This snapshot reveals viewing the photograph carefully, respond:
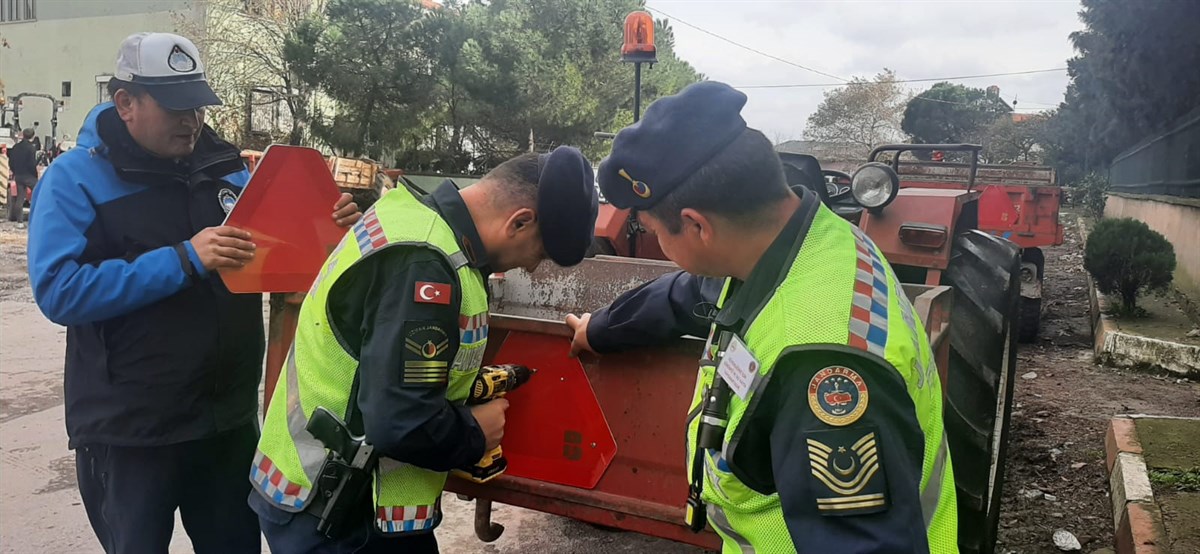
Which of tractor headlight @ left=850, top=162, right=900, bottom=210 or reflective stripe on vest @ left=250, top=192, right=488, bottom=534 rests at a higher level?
tractor headlight @ left=850, top=162, right=900, bottom=210

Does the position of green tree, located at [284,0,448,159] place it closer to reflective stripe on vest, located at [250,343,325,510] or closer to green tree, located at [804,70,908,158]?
reflective stripe on vest, located at [250,343,325,510]

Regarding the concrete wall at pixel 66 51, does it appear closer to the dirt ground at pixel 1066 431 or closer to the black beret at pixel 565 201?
the dirt ground at pixel 1066 431

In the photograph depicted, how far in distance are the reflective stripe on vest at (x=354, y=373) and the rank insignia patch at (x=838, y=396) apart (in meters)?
0.82

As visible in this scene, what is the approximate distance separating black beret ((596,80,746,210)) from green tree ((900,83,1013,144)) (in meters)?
31.8

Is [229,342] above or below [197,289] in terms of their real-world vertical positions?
below

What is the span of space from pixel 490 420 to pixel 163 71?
1.29 meters

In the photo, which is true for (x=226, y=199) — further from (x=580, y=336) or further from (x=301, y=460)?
(x=580, y=336)

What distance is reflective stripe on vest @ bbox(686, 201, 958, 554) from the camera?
3.73ft

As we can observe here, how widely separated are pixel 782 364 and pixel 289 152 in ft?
5.49

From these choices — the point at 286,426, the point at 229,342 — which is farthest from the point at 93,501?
the point at 286,426

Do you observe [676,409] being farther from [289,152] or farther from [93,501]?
[93,501]

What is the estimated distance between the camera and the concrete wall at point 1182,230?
8.03 m

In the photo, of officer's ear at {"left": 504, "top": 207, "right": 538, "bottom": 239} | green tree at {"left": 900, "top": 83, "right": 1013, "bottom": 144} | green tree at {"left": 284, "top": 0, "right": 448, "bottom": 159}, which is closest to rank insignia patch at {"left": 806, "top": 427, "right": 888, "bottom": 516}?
officer's ear at {"left": 504, "top": 207, "right": 538, "bottom": 239}

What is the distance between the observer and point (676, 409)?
221cm
